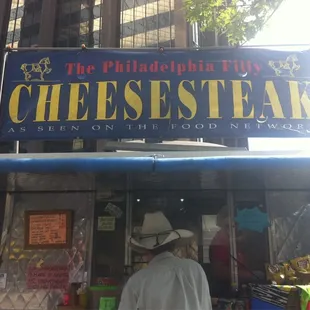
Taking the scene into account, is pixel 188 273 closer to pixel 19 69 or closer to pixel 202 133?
pixel 202 133

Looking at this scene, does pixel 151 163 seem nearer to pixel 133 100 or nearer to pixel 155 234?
pixel 155 234

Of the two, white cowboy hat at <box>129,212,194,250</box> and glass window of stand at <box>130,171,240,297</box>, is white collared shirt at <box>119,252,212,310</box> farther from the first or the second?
glass window of stand at <box>130,171,240,297</box>

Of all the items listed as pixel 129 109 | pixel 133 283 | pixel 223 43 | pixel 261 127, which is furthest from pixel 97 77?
pixel 223 43

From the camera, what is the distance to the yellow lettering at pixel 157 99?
505 cm

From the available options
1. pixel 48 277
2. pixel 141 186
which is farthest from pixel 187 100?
pixel 48 277

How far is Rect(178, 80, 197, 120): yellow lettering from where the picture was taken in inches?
199

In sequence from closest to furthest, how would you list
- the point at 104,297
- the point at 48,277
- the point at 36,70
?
the point at 104,297
the point at 48,277
the point at 36,70

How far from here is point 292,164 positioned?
12.4 ft

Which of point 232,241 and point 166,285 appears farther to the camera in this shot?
point 232,241

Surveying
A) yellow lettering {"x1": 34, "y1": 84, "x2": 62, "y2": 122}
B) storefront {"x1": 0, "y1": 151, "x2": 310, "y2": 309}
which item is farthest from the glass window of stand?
yellow lettering {"x1": 34, "y1": 84, "x2": 62, "y2": 122}

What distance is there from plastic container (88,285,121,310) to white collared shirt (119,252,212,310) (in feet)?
5.28

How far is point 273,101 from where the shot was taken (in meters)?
5.09

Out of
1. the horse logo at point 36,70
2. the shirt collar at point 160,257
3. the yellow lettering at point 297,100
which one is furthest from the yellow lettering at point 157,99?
the shirt collar at point 160,257

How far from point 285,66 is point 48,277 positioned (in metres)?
4.04
